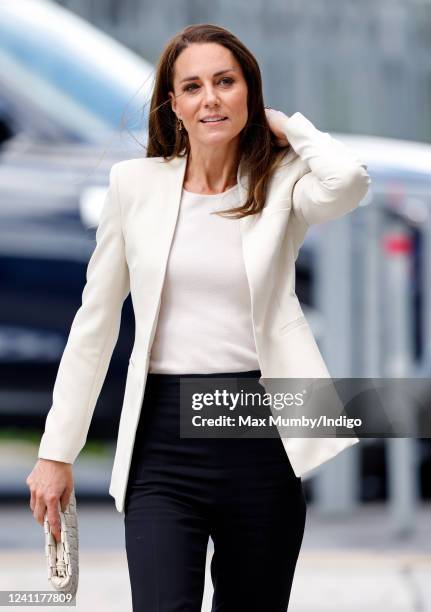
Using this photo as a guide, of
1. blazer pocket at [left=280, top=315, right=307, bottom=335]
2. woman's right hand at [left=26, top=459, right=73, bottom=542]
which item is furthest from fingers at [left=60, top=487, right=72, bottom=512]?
blazer pocket at [left=280, top=315, right=307, bottom=335]

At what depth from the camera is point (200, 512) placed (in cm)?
220

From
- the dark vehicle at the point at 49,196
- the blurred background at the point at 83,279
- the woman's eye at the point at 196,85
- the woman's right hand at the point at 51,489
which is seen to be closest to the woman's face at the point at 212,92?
the woman's eye at the point at 196,85

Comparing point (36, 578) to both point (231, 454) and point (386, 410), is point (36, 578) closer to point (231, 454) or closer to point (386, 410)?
point (386, 410)

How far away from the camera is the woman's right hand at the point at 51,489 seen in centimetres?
224

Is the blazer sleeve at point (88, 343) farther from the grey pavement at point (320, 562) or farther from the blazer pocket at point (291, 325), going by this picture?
the grey pavement at point (320, 562)

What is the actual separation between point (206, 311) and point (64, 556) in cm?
45

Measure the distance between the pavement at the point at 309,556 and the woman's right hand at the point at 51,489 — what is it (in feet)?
5.41

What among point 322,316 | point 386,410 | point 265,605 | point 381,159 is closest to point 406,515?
point 386,410

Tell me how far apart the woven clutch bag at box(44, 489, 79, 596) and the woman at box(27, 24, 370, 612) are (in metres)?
0.02

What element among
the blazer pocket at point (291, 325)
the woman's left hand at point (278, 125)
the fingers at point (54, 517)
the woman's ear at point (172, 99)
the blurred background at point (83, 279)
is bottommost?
the fingers at point (54, 517)

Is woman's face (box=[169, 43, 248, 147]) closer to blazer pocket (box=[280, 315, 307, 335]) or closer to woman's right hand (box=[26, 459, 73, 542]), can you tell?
blazer pocket (box=[280, 315, 307, 335])

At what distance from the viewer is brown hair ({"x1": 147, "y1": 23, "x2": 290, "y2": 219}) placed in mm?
2230

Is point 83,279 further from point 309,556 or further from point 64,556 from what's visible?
point 64,556

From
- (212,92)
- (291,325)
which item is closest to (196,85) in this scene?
(212,92)
